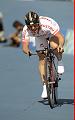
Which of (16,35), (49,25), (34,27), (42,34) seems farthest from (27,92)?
(16,35)

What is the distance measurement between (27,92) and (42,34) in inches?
67.6

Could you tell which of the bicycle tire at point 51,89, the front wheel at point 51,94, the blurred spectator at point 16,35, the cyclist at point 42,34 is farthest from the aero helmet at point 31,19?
the blurred spectator at point 16,35

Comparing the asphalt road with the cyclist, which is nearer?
the asphalt road

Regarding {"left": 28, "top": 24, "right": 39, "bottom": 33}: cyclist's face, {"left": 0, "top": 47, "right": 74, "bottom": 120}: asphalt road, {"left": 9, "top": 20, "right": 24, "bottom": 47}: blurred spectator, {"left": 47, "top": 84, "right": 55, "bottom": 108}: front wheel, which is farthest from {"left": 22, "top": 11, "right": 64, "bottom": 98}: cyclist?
{"left": 9, "top": 20, "right": 24, "bottom": 47}: blurred spectator

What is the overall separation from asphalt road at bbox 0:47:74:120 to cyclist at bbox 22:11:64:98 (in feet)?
1.44

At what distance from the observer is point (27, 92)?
10727mm

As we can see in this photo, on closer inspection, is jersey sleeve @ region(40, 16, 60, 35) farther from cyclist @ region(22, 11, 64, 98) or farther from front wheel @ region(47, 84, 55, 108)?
front wheel @ region(47, 84, 55, 108)

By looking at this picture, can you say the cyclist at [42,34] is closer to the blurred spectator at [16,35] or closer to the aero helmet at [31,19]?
the aero helmet at [31,19]

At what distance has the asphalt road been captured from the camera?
868 centimetres

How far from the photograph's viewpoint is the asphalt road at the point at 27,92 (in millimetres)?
8680

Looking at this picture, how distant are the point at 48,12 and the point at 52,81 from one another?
8201 millimetres

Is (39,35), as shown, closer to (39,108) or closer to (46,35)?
(46,35)

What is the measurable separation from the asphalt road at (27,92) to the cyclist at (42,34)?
0.44 meters

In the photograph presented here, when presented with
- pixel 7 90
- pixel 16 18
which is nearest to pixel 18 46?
pixel 16 18
